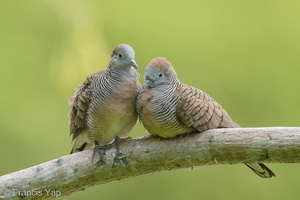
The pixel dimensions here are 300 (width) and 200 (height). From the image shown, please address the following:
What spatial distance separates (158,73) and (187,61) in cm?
136

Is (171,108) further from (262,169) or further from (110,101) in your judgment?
(262,169)

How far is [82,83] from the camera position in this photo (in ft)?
15.9

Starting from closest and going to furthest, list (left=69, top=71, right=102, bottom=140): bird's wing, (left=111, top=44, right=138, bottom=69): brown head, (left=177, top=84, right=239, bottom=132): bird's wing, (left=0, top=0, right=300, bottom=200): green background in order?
(left=177, top=84, right=239, bottom=132): bird's wing < (left=111, top=44, right=138, bottom=69): brown head < (left=69, top=71, right=102, bottom=140): bird's wing < (left=0, top=0, right=300, bottom=200): green background

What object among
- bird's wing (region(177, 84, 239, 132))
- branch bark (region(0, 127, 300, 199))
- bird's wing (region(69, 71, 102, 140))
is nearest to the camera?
branch bark (region(0, 127, 300, 199))

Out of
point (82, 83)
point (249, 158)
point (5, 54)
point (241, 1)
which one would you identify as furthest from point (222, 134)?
point (5, 54)

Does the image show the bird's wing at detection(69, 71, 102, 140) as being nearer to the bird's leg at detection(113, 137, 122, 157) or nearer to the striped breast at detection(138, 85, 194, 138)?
the bird's leg at detection(113, 137, 122, 157)

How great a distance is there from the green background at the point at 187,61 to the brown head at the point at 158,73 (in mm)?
1083

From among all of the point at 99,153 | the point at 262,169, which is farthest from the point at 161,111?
the point at 262,169

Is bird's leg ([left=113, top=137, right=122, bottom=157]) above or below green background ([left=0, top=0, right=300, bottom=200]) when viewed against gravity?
below

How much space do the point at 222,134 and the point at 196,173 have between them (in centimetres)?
227

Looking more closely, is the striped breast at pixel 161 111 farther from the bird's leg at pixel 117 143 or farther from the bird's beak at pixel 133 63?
the bird's leg at pixel 117 143

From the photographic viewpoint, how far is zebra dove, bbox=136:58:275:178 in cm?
425

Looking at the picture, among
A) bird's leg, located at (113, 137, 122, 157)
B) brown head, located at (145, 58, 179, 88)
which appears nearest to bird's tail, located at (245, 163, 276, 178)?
brown head, located at (145, 58, 179, 88)

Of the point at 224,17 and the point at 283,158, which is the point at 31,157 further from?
the point at 283,158
